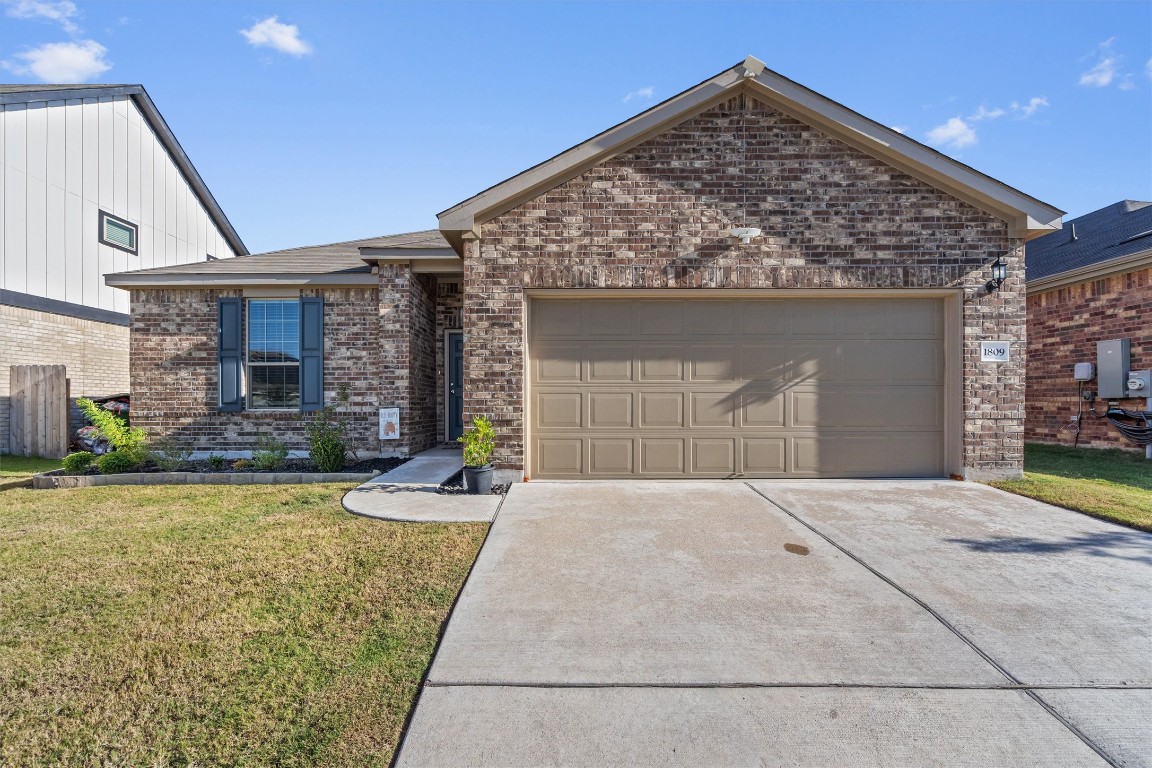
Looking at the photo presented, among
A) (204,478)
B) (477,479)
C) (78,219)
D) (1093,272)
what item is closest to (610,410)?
(477,479)

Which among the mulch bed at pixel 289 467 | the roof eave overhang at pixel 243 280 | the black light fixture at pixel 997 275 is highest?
the roof eave overhang at pixel 243 280

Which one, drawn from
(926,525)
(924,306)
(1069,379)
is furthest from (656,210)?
(1069,379)

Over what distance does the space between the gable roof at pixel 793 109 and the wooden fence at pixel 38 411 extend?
30.2 feet

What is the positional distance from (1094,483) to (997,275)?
3141 mm

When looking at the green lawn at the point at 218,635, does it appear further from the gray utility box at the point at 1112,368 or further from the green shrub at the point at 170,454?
the gray utility box at the point at 1112,368

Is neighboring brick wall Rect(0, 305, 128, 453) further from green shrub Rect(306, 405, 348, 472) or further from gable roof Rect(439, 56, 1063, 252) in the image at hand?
gable roof Rect(439, 56, 1063, 252)

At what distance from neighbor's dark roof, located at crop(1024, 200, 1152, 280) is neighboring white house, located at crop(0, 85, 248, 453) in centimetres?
1960

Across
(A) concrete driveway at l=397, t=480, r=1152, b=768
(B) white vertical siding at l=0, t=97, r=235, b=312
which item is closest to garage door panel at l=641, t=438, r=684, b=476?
(A) concrete driveway at l=397, t=480, r=1152, b=768

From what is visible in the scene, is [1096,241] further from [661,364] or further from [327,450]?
[327,450]

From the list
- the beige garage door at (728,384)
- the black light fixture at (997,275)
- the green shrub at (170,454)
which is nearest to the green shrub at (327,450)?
the green shrub at (170,454)

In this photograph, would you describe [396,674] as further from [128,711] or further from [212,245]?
[212,245]

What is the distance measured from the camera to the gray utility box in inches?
370

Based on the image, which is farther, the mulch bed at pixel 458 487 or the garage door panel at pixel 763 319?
the garage door panel at pixel 763 319

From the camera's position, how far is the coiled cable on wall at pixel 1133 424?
9062 millimetres
